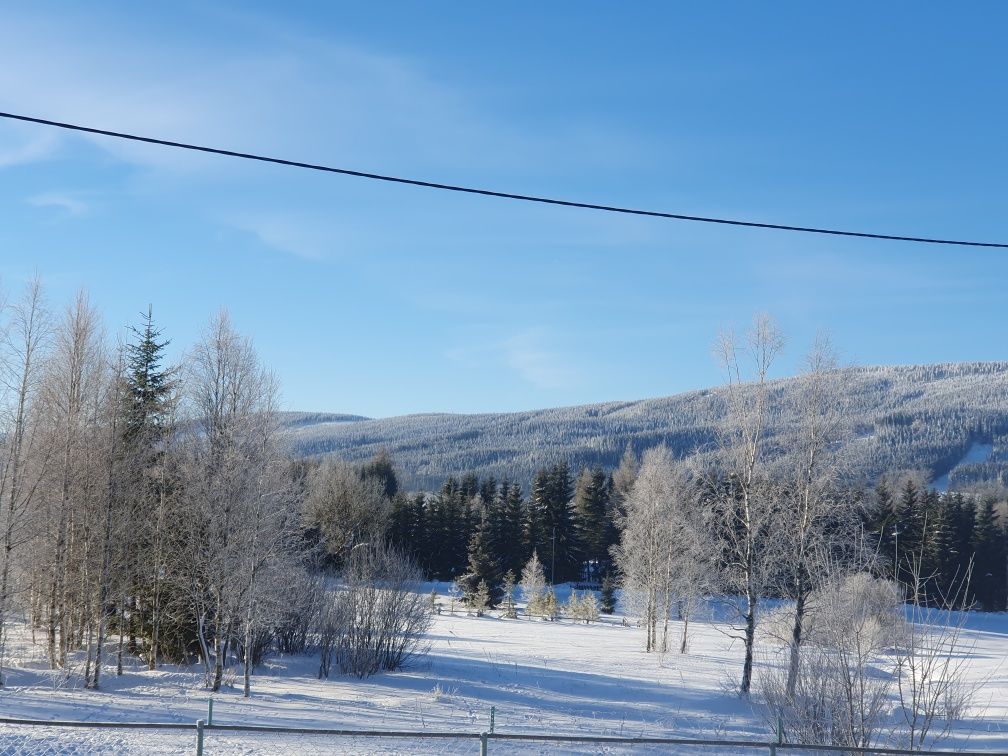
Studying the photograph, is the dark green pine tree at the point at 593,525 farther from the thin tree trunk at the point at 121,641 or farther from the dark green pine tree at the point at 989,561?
the thin tree trunk at the point at 121,641

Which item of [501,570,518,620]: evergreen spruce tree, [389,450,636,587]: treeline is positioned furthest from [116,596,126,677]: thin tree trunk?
[389,450,636,587]: treeline

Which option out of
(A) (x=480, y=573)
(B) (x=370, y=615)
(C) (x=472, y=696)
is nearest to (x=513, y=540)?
(A) (x=480, y=573)

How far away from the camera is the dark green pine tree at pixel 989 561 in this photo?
242 feet

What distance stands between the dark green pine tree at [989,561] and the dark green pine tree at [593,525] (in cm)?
3174

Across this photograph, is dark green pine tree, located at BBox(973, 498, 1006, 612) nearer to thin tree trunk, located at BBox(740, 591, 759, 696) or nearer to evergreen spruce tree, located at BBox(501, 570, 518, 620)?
evergreen spruce tree, located at BBox(501, 570, 518, 620)

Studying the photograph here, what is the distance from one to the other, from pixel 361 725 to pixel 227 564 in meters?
8.11

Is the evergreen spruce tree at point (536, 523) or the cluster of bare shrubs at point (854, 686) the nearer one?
the cluster of bare shrubs at point (854, 686)

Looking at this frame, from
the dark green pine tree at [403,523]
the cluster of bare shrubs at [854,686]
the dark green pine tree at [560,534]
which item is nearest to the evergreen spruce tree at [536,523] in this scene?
the dark green pine tree at [560,534]

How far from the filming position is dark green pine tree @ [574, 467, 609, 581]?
80.4 meters

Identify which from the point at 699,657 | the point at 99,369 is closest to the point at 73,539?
the point at 99,369

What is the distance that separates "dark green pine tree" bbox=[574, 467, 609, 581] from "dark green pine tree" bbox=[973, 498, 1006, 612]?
31735 millimetres

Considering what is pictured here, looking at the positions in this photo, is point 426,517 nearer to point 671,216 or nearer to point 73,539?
point 73,539

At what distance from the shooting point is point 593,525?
8106cm

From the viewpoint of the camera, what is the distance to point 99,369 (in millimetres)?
25234
